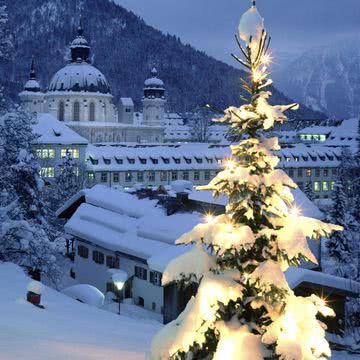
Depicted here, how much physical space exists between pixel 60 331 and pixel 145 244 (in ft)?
55.7

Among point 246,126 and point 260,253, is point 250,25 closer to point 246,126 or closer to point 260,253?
point 246,126

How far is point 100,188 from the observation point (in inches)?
1721

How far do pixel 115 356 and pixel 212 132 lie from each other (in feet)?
542

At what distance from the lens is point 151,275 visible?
33812 millimetres

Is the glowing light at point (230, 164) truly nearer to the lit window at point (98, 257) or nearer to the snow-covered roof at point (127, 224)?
the snow-covered roof at point (127, 224)

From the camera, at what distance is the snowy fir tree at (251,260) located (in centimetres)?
862

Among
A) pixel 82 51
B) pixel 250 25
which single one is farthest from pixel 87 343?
pixel 82 51

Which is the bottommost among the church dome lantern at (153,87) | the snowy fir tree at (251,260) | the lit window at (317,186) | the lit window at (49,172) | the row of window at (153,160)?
the lit window at (317,186)

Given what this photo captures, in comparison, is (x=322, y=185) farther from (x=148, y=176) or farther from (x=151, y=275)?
(x=151, y=275)

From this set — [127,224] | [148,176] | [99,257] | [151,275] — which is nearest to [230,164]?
[151,275]

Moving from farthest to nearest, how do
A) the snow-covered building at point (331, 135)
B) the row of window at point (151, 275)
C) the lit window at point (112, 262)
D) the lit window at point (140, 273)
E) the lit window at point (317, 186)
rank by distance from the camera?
the snow-covered building at point (331, 135) → the lit window at point (317, 186) → the lit window at point (112, 262) → the lit window at point (140, 273) → the row of window at point (151, 275)

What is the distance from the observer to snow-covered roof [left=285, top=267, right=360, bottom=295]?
1036 inches

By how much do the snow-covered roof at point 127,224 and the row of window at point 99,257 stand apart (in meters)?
0.99

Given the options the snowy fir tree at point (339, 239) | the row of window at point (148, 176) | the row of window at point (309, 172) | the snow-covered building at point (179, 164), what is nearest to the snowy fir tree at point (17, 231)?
the snowy fir tree at point (339, 239)
